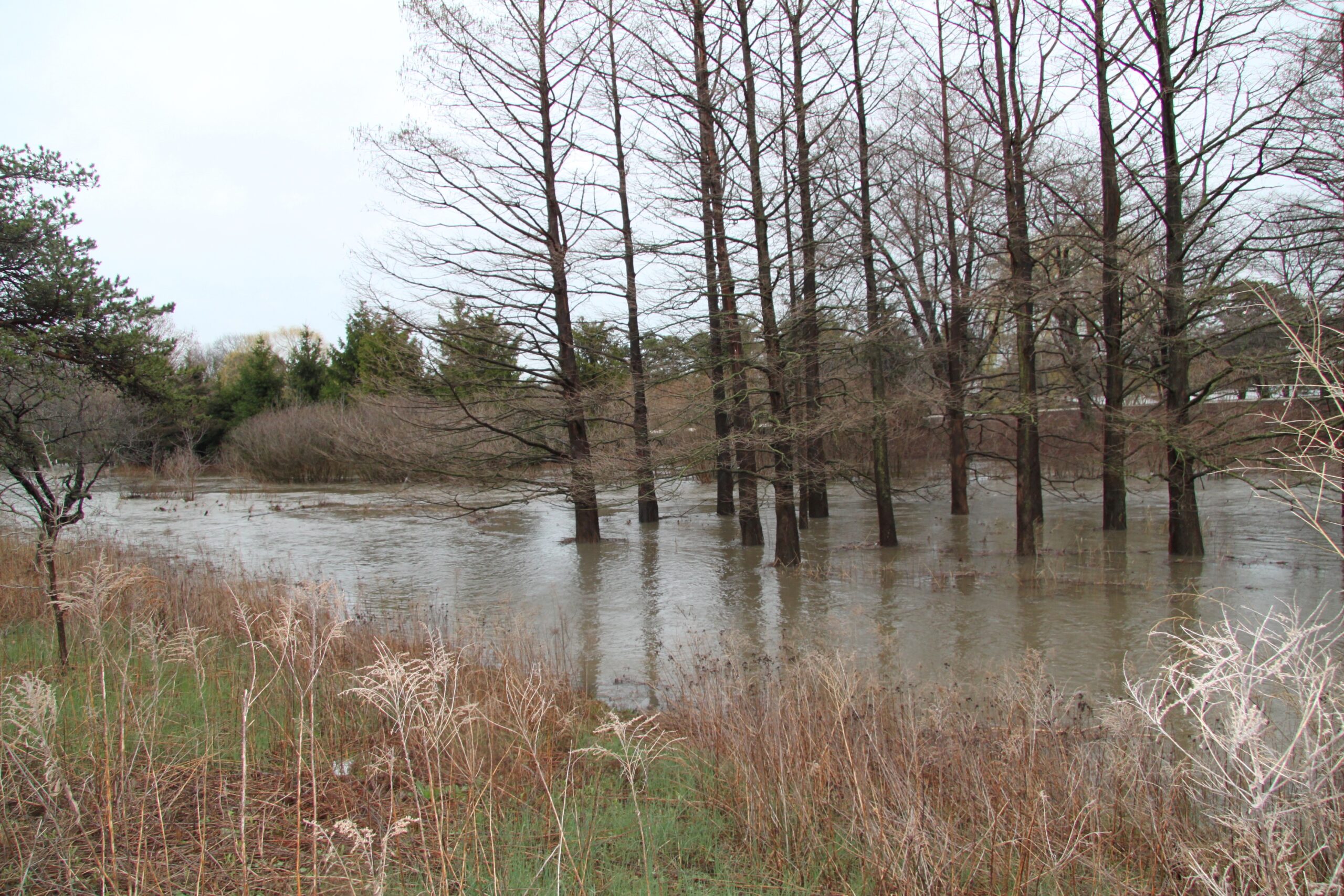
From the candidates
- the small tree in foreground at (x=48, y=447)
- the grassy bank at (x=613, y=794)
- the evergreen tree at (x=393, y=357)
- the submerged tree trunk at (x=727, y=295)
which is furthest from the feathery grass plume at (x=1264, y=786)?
the evergreen tree at (x=393, y=357)

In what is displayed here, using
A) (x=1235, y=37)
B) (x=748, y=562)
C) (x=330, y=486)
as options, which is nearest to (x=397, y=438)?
(x=748, y=562)

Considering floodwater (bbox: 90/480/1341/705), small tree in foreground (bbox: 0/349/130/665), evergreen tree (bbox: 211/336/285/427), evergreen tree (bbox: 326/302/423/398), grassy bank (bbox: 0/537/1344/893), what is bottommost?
floodwater (bbox: 90/480/1341/705)

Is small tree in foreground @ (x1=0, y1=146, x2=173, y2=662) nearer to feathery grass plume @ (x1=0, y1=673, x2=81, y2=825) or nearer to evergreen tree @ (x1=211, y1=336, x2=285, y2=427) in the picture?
feathery grass plume @ (x1=0, y1=673, x2=81, y2=825)

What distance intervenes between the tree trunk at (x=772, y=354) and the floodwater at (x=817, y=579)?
0.71 meters

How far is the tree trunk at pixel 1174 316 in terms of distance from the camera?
39.3ft

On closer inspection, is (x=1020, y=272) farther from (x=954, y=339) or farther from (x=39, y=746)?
(x=39, y=746)

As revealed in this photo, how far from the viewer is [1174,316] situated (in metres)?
12.1

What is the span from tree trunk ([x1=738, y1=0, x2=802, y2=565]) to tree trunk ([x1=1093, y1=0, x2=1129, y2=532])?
4.89 meters

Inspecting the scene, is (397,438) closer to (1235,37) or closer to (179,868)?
(179,868)

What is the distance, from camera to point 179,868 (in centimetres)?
286

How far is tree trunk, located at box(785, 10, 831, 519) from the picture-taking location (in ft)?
41.3

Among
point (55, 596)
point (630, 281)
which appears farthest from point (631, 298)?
point (55, 596)

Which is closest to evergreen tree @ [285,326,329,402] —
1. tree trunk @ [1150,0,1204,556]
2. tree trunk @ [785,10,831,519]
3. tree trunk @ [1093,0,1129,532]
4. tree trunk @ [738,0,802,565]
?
tree trunk @ [785,10,831,519]

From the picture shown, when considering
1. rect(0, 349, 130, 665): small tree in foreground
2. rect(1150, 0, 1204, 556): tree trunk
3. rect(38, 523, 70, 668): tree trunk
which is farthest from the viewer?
rect(1150, 0, 1204, 556): tree trunk
